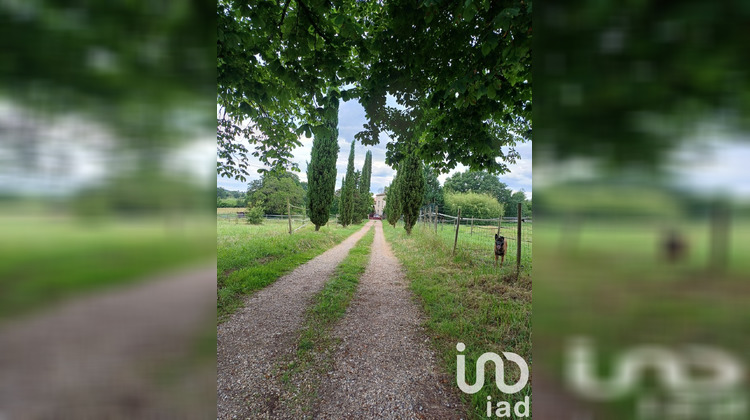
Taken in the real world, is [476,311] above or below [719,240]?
below

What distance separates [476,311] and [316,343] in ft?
9.00

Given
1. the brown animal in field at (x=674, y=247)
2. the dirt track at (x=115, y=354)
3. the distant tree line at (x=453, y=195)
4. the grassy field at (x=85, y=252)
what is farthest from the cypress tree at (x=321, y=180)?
the brown animal in field at (x=674, y=247)

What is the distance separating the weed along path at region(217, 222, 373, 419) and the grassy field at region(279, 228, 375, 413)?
0.14 meters

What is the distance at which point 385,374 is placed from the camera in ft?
8.69

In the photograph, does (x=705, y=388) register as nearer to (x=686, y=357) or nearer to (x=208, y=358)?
(x=686, y=357)

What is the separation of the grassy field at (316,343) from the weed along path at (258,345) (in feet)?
0.47

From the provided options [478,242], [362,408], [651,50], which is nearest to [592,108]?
[651,50]

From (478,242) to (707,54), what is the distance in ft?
31.7

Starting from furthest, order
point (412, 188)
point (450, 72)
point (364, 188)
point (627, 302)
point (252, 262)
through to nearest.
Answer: point (364, 188)
point (412, 188)
point (252, 262)
point (450, 72)
point (627, 302)

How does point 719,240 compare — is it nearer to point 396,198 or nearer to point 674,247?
point 674,247

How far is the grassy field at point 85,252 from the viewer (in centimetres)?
70

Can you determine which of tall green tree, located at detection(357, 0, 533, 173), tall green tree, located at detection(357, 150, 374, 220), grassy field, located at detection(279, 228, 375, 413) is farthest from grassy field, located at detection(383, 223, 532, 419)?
tall green tree, located at detection(357, 150, 374, 220)

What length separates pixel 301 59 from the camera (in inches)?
147

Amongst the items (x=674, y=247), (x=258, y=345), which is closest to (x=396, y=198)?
(x=258, y=345)
